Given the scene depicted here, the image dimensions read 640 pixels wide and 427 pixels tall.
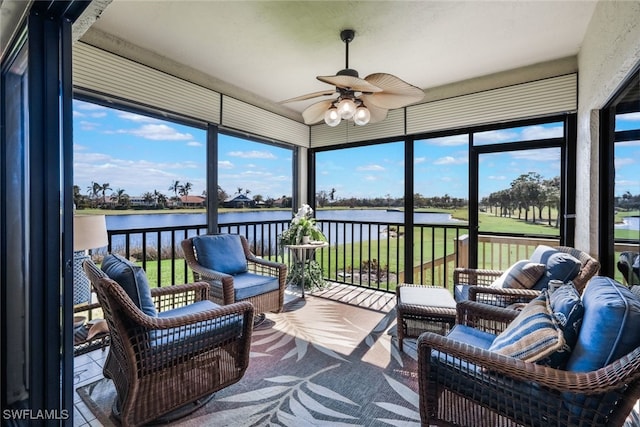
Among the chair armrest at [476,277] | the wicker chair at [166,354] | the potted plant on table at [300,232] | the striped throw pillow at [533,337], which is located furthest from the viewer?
the potted plant on table at [300,232]

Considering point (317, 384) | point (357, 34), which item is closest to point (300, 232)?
point (317, 384)

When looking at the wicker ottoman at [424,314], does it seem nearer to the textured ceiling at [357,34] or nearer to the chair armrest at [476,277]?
the chair armrest at [476,277]

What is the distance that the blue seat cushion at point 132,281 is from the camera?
5.29ft

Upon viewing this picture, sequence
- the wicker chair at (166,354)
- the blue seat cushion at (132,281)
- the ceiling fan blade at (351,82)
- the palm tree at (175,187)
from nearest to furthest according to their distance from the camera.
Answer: the wicker chair at (166,354)
the blue seat cushion at (132,281)
the ceiling fan blade at (351,82)
the palm tree at (175,187)

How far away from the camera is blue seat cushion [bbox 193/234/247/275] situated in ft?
10.0

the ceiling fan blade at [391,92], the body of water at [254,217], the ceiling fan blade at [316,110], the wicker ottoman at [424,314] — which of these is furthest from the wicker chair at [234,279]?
the ceiling fan blade at [391,92]

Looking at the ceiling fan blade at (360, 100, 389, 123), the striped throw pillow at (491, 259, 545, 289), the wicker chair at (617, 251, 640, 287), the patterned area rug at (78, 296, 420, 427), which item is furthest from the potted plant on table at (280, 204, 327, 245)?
Result: the wicker chair at (617, 251, 640, 287)

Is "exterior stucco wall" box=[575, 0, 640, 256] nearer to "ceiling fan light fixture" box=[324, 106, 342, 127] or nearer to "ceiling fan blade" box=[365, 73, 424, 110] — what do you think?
"ceiling fan blade" box=[365, 73, 424, 110]

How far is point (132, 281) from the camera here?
162cm

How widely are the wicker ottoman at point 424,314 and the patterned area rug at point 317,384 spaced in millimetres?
220

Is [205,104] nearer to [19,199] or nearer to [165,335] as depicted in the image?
[19,199]

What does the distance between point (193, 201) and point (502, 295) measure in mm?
3267

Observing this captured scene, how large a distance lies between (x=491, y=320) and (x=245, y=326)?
1.60 meters

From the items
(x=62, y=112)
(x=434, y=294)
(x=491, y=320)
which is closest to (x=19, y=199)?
(x=62, y=112)
